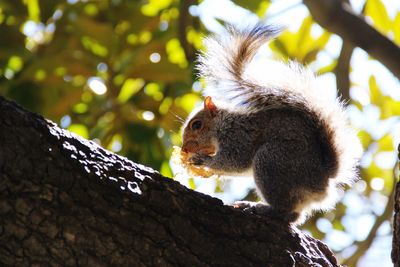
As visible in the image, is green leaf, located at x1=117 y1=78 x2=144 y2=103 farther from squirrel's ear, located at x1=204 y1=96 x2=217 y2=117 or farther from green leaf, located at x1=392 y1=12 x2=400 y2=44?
green leaf, located at x1=392 y1=12 x2=400 y2=44

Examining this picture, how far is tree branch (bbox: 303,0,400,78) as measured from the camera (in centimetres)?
270

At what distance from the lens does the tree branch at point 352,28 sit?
2699 millimetres

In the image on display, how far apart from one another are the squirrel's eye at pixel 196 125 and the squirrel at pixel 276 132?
5.6 inches

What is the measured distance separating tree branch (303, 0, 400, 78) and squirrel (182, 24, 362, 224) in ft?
0.69

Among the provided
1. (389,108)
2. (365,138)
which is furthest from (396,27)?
(365,138)

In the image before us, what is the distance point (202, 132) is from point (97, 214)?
1.57 metres

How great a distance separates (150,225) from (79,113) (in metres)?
1.66

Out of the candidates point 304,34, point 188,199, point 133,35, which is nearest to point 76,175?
point 188,199

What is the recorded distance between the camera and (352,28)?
9.00 ft

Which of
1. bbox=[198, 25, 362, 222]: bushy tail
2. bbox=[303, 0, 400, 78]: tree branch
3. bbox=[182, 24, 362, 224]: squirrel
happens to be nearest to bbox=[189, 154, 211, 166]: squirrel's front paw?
bbox=[182, 24, 362, 224]: squirrel

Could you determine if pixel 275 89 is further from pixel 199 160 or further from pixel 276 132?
pixel 199 160

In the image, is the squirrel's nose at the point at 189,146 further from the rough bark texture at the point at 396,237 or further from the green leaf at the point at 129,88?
the rough bark texture at the point at 396,237

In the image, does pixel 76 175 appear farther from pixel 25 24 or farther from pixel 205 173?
pixel 25 24

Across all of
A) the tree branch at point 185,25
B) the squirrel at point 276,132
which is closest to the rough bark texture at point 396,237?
the squirrel at point 276,132
